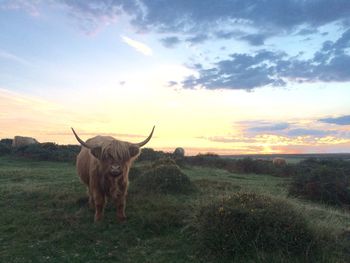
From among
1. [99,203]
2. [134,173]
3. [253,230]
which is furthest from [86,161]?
[253,230]

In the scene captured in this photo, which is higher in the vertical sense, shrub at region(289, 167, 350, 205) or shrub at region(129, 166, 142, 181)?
shrub at region(129, 166, 142, 181)

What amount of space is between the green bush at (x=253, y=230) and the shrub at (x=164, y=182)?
5393 millimetres

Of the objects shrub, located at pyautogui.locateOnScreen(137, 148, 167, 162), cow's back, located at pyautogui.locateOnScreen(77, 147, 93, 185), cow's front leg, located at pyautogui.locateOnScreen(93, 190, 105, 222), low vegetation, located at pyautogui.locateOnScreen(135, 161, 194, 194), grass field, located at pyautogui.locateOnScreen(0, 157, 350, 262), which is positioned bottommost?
grass field, located at pyautogui.locateOnScreen(0, 157, 350, 262)

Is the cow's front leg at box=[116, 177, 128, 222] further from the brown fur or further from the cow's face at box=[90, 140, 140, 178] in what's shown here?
the cow's face at box=[90, 140, 140, 178]

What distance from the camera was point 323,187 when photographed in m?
16.5

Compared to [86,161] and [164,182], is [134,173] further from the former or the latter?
[86,161]

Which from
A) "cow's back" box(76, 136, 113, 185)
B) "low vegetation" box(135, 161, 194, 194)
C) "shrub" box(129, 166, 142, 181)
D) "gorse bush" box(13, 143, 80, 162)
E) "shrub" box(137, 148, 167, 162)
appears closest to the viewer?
"cow's back" box(76, 136, 113, 185)

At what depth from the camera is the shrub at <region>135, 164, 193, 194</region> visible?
46.1ft

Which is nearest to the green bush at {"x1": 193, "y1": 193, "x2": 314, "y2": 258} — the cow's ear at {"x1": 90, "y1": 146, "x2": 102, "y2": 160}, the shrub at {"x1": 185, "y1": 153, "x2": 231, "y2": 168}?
the cow's ear at {"x1": 90, "y1": 146, "x2": 102, "y2": 160}

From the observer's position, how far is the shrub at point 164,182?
46.1 feet

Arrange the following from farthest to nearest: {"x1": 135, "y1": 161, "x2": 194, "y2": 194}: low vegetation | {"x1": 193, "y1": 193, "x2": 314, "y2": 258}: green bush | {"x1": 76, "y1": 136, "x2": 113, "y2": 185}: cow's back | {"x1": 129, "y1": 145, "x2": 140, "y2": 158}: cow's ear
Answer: {"x1": 135, "y1": 161, "x2": 194, "y2": 194}: low vegetation
{"x1": 76, "y1": 136, "x2": 113, "y2": 185}: cow's back
{"x1": 129, "y1": 145, "x2": 140, "y2": 158}: cow's ear
{"x1": 193, "y1": 193, "x2": 314, "y2": 258}: green bush

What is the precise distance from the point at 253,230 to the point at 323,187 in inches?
370

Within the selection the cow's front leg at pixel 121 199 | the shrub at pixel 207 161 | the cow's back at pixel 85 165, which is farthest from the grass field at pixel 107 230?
the shrub at pixel 207 161

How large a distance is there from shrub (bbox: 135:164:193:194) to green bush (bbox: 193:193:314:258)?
539 centimetres
